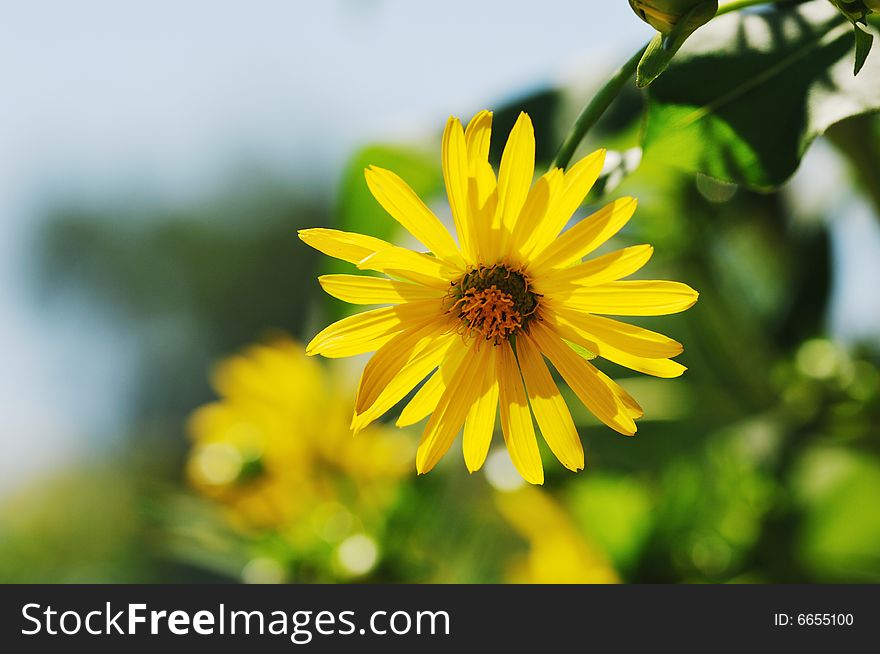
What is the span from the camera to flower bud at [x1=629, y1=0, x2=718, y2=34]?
24 cm

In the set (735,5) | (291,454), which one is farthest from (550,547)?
(735,5)

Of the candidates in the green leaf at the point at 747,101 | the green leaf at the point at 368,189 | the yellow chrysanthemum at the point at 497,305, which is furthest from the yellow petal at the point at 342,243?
the green leaf at the point at 368,189

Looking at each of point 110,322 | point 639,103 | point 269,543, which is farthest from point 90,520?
point 639,103

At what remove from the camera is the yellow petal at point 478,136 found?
26cm

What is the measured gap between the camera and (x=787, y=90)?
1.01ft

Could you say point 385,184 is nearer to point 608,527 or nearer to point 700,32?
point 700,32

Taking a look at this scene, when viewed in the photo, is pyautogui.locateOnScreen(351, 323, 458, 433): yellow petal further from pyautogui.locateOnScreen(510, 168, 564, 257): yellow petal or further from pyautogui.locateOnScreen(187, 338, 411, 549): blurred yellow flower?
pyautogui.locateOnScreen(187, 338, 411, 549): blurred yellow flower

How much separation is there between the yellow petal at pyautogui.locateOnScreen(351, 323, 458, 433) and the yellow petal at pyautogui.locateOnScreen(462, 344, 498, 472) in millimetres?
16

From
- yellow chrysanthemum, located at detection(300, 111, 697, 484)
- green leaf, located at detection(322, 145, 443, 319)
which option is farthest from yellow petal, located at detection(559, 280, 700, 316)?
green leaf, located at detection(322, 145, 443, 319)

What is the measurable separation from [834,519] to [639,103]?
0.38 m

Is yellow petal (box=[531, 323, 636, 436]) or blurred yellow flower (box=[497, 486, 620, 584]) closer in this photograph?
yellow petal (box=[531, 323, 636, 436])

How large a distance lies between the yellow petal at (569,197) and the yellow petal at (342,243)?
53 millimetres

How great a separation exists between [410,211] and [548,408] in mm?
91

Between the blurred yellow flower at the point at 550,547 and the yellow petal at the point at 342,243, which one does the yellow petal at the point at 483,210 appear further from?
the blurred yellow flower at the point at 550,547
